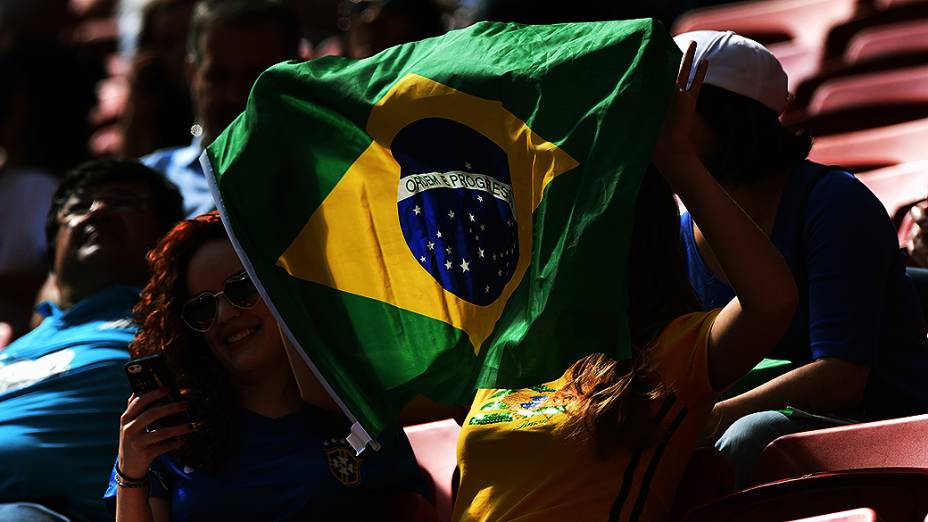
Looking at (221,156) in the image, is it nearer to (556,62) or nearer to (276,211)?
(276,211)

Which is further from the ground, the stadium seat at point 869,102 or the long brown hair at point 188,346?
the long brown hair at point 188,346

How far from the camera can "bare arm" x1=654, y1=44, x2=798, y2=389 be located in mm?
2158

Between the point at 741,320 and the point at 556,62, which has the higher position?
the point at 556,62

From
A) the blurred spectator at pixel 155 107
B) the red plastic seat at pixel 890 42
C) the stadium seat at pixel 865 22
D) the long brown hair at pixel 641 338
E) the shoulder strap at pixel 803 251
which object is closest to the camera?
the long brown hair at pixel 641 338

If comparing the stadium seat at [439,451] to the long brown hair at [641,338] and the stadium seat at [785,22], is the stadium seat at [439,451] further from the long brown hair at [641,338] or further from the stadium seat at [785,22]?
the stadium seat at [785,22]

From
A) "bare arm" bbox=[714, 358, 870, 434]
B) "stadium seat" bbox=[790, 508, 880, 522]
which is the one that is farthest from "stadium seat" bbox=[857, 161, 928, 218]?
"stadium seat" bbox=[790, 508, 880, 522]

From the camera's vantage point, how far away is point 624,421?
7.56 feet

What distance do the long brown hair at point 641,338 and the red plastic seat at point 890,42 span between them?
2.92 meters

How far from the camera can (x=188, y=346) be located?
2.86 metres

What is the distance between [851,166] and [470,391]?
252cm

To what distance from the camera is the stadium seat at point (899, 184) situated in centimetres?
369

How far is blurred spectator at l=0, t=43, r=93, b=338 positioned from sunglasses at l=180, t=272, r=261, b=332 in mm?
1909

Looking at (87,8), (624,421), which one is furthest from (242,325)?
(87,8)

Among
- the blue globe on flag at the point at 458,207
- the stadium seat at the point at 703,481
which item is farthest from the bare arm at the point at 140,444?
the stadium seat at the point at 703,481
